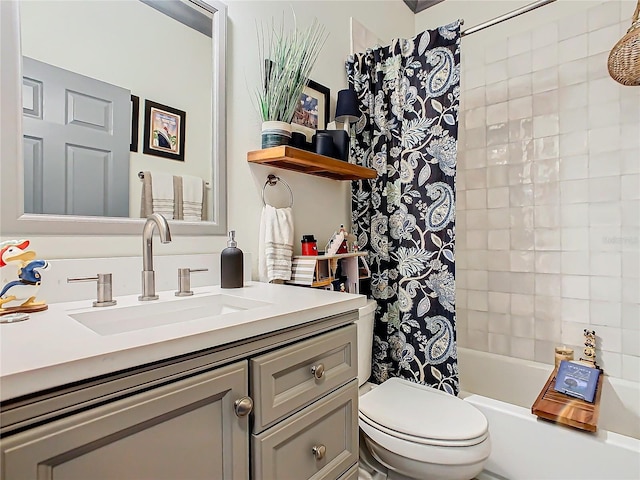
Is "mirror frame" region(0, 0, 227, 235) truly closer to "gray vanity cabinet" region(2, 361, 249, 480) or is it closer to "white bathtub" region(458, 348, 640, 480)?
"gray vanity cabinet" region(2, 361, 249, 480)

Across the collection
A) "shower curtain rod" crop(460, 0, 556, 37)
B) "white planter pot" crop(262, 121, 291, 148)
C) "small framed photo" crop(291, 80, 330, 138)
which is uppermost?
"shower curtain rod" crop(460, 0, 556, 37)

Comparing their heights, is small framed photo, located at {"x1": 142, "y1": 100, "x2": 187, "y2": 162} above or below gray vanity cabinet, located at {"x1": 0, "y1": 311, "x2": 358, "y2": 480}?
above

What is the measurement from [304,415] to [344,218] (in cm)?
124

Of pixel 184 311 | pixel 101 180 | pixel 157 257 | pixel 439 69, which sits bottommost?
pixel 184 311

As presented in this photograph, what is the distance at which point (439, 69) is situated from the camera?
5.31ft

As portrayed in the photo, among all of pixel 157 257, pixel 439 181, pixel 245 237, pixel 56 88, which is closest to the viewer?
pixel 56 88

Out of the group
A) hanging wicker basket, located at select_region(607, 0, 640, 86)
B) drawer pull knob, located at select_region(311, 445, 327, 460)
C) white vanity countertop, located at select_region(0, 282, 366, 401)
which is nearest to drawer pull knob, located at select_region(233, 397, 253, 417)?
white vanity countertop, located at select_region(0, 282, 366, 401)

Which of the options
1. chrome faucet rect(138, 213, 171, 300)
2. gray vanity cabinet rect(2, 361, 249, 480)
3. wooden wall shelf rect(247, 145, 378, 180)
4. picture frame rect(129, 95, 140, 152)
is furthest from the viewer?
wooden wall shelf rect(247, 145, 378, 180)

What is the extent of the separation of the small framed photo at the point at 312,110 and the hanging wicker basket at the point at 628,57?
1.22m

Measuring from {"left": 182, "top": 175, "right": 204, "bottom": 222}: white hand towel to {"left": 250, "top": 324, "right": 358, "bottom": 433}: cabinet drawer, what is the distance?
65 centimetres

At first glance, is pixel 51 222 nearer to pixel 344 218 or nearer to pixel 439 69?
pixel 344 218

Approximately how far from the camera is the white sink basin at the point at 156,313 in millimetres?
836

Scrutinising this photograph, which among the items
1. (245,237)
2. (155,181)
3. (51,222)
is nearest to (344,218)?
(245,237)

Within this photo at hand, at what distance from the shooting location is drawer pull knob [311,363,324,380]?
85 cm
